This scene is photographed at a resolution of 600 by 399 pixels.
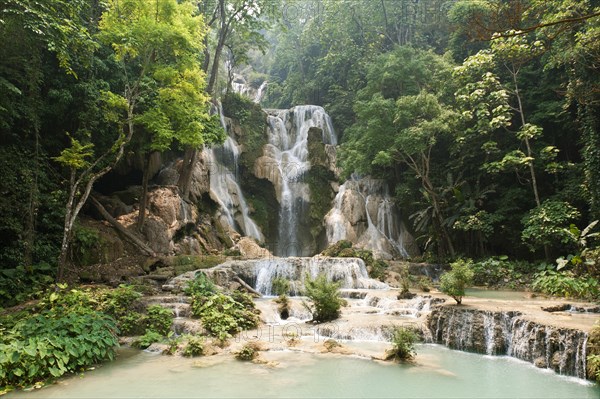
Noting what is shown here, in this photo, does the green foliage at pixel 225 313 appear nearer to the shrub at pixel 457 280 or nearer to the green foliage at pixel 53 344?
the green foliage at pixel 53 344

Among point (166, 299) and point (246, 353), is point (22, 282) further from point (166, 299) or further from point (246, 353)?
point (246, 353)

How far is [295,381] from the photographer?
20.2 feet

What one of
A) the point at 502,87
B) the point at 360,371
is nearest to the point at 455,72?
the point at 502,87

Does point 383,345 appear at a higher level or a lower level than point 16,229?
lower

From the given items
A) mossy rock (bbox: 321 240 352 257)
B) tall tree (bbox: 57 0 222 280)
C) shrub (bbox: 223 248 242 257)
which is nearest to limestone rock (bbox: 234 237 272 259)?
shrub (bbox: 223 248 242 257)

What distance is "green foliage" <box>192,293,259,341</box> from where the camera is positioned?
348 inches

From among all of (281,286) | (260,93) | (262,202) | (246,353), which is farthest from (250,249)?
(260,93)

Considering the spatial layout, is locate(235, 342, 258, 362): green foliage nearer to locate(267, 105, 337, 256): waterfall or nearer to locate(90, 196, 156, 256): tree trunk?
locate(90, 196, 156, 256): tree trunk

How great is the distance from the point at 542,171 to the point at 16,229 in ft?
67.3

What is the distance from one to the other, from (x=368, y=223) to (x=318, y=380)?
1729 cm

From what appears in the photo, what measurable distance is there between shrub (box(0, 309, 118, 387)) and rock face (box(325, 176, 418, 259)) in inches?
624

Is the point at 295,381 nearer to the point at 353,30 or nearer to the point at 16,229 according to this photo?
the point at 16,229

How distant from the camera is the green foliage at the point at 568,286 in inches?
435

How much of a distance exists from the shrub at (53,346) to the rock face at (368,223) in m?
15.9
